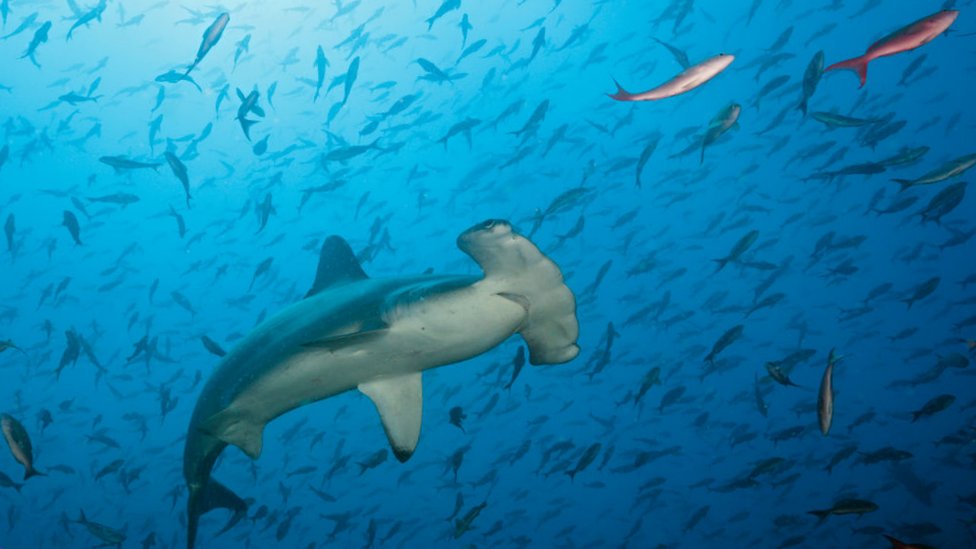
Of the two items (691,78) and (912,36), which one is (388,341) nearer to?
(691,78)

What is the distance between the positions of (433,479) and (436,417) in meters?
4.48

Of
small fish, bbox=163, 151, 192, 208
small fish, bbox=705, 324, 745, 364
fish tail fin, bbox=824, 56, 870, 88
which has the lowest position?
small fish, bbox=705, 324, 745, 364

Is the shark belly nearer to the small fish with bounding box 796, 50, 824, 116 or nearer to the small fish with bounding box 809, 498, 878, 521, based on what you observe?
the small fish with bounding box 809, 498, 878, 521

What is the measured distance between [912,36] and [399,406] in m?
3.91

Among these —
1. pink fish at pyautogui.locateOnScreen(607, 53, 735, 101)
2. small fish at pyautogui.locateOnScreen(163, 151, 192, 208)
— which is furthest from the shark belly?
small fish at pyautogui.locateOnScreen(163, 151, 192, 208)

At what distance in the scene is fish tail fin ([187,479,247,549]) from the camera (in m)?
4.29

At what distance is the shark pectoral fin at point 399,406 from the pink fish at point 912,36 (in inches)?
129

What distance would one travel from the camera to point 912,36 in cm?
302

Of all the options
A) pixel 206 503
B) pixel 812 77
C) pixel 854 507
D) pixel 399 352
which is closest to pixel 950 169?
pixel 812 77

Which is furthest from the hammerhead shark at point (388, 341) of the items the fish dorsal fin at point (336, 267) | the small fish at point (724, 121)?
the small fish at point (724, 121)

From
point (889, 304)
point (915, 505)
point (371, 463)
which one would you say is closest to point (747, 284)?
point (889, 304)

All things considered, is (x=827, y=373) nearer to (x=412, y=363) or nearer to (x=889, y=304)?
(x=412, y=363)

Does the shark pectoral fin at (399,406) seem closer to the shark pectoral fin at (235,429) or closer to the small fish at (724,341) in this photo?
the shark pectoral fin at (235,429)

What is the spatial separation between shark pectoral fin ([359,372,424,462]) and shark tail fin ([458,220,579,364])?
93 cm
